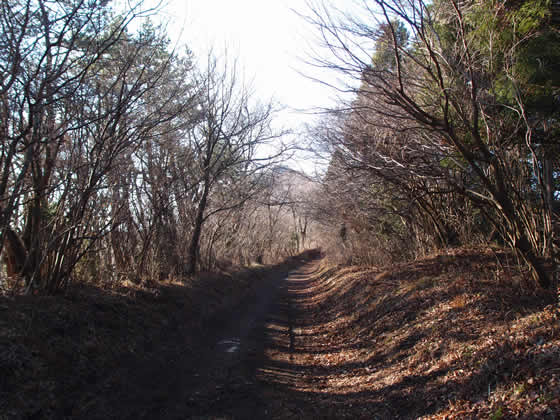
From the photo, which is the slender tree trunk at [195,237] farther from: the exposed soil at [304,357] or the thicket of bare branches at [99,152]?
the exposed soil at [304,357]

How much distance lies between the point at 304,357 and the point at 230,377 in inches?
80.3

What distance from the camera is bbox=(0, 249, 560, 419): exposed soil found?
4250mm

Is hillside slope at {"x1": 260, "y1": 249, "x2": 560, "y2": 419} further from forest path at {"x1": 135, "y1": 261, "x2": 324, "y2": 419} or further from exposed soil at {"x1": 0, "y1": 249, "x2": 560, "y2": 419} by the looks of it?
forest path at {"x1": 135, "y1": 261, "x2": 324, "y2": 419}

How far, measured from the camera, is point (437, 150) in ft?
23.3

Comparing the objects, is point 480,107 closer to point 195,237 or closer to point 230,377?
point 230,377

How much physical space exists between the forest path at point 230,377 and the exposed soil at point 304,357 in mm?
28

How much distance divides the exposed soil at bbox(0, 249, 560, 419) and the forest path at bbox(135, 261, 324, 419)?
0.09ft

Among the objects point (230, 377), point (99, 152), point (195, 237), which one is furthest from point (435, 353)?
point (195, 237)

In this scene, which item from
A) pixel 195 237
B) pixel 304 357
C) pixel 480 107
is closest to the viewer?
pixel 480 107

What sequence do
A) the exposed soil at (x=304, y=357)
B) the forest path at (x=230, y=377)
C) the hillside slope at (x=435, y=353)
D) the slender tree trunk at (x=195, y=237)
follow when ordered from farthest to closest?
1. the slender tree trunk at (x=195, y=237)
2. the forest path at (x=230, y=377)
3. the exposed soil at (x=304, y=357)
4. the hillside slope at (x=435, y=353)

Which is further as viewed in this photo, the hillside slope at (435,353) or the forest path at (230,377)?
the forest path at (230,377)

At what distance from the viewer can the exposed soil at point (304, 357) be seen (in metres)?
4.25

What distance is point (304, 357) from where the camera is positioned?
7.75m

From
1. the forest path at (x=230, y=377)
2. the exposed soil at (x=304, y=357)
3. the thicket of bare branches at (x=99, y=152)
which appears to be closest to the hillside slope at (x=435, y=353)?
the exposed soil at (x=304, y=357)
